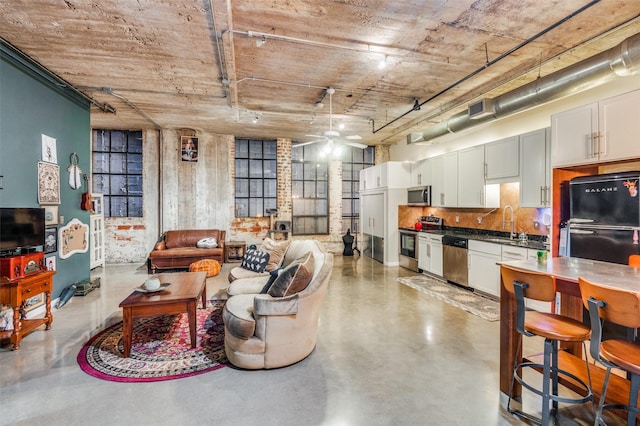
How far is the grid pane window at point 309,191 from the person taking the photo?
8.80m

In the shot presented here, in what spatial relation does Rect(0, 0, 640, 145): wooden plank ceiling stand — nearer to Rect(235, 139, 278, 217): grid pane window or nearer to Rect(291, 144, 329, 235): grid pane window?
Rect(235, 139, 278, 217): grid pane window

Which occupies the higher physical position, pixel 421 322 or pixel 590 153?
Result: pixel 590 153

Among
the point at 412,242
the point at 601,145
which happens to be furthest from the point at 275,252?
the point at 601,145

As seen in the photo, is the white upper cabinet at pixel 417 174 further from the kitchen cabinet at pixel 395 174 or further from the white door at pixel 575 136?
the white door at pixel 575 136

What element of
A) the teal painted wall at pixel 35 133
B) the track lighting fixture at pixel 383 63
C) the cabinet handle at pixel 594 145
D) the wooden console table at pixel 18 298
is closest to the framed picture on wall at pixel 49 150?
the teal painted wall at pixel 35 133

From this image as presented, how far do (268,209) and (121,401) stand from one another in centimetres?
628

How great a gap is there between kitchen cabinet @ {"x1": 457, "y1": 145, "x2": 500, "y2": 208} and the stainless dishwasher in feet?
2.26

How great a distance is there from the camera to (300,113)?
20.2ft

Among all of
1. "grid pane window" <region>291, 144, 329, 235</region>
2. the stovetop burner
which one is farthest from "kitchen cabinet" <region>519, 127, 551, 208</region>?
"grid pane window" <region>291, 144, 329, 235</region>

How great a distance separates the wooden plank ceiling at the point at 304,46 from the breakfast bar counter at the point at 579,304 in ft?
7.49

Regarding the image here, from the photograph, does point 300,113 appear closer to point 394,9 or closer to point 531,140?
point 394,9

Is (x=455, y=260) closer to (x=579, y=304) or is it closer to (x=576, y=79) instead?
(x=579, y=304)

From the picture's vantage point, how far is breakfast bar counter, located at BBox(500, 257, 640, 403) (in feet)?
6.66

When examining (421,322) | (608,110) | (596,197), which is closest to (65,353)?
(421,322)
